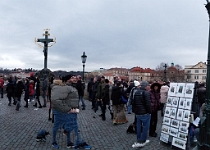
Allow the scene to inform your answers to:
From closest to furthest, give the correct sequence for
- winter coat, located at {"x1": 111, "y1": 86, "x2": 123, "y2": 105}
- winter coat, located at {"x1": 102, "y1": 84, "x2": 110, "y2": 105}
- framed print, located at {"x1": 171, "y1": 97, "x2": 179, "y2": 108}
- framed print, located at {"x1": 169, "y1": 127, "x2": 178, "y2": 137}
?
framed print, located at {"x1": 169, "y1": 127, "x2": 178, "y2": 137}
framed print, located at {"x1": 171, "y1": 97, "x2": 179, "y2": 108}
winter coat, located at {"x1": 111, "y1": 86, "x2": 123, "y2": 105}
winter coat, located at {"x1": 102, "y1": 84, "x2": 110, "y2": 105}

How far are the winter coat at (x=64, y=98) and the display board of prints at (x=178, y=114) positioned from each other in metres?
2.51

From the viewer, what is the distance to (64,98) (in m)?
5.48

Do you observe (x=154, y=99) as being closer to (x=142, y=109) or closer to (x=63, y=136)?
(x=142, y=109)

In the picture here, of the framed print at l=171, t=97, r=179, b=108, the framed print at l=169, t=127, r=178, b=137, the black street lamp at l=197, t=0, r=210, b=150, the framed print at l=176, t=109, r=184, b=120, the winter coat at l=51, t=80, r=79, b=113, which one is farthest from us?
the framed print at l=171, t=97, r=179, b=108

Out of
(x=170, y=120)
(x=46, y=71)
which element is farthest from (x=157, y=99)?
(x=46, y=71)

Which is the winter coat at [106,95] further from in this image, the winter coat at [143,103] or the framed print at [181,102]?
the framed print at [181,102]

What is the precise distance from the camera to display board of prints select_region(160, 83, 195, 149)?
18.6ft

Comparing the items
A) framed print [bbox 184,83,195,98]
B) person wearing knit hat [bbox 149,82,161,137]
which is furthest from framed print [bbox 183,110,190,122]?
person wearing knit hat [bbox 149,82,161,137]

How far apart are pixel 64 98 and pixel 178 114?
9.47 ft

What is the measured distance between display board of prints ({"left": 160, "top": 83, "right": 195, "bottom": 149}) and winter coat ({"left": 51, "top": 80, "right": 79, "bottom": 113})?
2.51 metres

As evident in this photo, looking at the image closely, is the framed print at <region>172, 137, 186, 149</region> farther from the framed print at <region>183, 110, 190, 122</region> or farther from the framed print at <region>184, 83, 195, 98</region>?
the framed print at <region>184, 83, 195, 98</region>

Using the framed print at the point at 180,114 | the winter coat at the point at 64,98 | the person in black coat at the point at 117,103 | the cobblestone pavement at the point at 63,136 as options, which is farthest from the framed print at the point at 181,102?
the person in black coat at the point at 117,103

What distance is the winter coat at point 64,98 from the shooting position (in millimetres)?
5469

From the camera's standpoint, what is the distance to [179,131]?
229 inches
